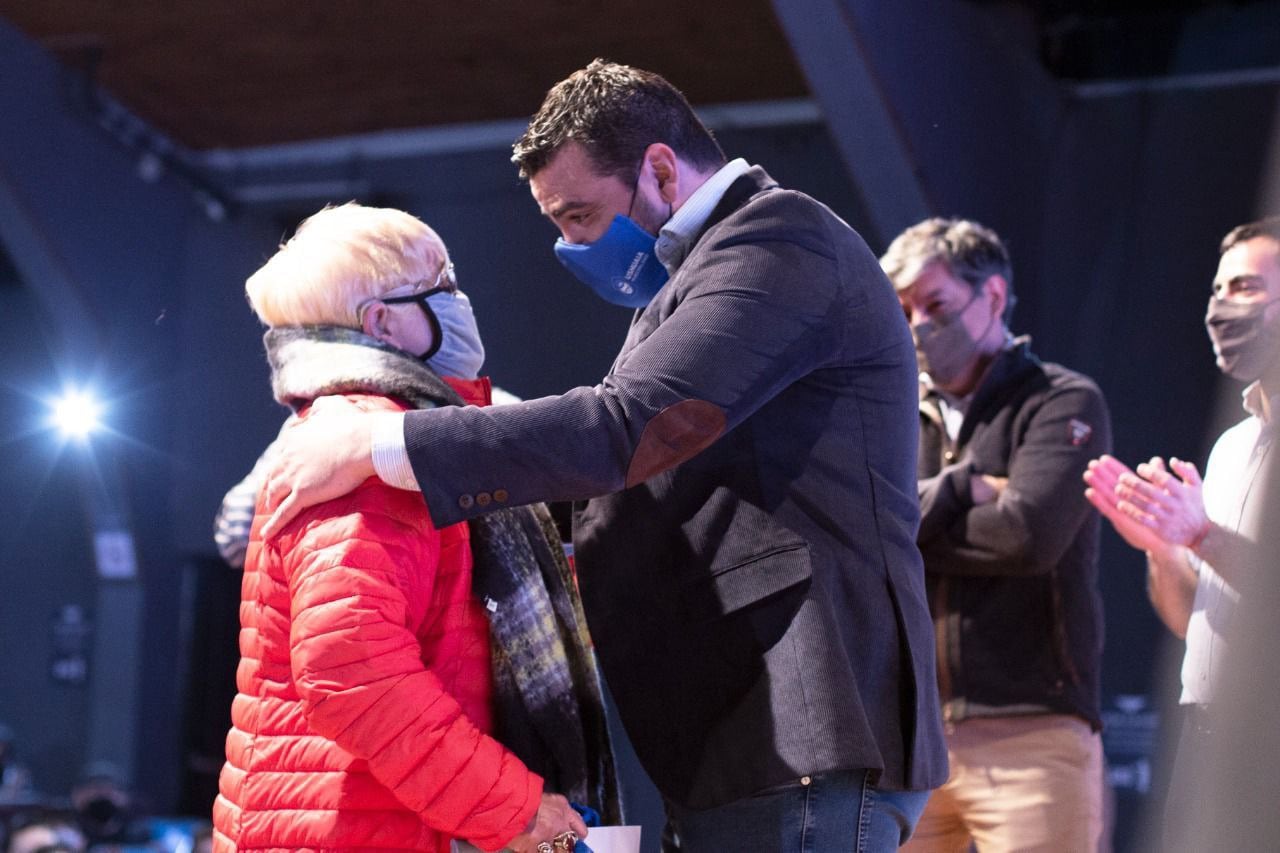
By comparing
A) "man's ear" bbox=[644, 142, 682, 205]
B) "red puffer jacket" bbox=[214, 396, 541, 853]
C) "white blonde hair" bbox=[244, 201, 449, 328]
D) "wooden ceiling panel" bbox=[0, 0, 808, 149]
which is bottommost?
"red puffer jacket" bbox=[214, 396, 541, 853]

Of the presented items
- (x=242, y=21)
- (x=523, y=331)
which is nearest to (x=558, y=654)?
(x=523, y=331)

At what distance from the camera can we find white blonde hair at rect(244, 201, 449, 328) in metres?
1.88

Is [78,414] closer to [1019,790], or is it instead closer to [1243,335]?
[1019,790]

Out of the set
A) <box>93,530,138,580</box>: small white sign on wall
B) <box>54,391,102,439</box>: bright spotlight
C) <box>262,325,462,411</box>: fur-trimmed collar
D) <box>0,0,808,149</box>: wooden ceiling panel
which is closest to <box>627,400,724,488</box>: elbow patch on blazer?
<box>262,325,462,411</box>: fur-trimmed collar

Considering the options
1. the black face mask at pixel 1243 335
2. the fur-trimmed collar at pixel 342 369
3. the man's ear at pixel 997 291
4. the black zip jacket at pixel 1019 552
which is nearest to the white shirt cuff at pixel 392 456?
the fur-trimmed collar at pixel 342 369

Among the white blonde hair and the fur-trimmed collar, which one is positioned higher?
the white blonde hair

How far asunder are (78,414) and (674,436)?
7.66 meters

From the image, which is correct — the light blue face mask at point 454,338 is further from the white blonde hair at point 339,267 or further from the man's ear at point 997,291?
the man's ear at point 997,291

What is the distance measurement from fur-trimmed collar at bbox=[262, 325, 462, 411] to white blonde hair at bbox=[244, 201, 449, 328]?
1.3 inches

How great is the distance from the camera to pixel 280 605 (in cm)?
172

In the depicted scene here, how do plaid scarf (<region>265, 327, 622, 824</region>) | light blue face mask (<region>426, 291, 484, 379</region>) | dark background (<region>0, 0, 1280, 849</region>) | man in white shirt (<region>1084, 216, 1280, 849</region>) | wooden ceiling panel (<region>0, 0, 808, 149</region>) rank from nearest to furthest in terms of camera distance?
plaid scarf (<region>265, 327, 622, 824</region>) < light blue face mask (<region>426, 291, 484, 379</region>) < man in white shirt (<region>1084, 216, 1280, 849</region>) < dark background (<region>0, 0, 1280, 849</region>) < wooden ceiling panel (<region>0, 0, 808, 149</region>)

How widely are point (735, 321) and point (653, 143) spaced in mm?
369

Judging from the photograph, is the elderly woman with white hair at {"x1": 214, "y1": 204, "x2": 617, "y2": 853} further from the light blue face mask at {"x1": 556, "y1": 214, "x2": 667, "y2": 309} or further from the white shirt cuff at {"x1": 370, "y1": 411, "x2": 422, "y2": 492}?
the light blue face mask at {"x1": 556, "y1": 214, "x2": 667, "y2": 309}

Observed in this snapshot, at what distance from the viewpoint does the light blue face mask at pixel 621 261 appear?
1.88 meters
